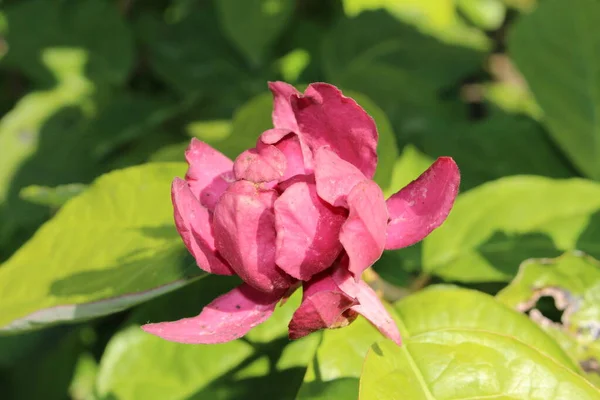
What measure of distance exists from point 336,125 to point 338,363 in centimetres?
29

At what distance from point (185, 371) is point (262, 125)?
381 mm

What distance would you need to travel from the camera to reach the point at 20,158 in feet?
5.35

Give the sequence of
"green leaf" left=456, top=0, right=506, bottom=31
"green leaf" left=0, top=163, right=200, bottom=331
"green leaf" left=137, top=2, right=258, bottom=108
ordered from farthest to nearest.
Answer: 1. "green leaf" left=456, top=0, right=506, bottom=31
2. "green leaf" left=137, top=2, right=258, bottom=108
3. "green leaf" left=0, top=163, right=200, bottom=331

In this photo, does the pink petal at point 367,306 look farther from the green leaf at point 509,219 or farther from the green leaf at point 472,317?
the green leaf at point 509,219

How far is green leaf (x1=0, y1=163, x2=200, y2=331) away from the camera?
0.80m

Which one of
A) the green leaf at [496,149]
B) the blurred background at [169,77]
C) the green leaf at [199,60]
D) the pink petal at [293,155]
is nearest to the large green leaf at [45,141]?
the blurred background at [169,77]

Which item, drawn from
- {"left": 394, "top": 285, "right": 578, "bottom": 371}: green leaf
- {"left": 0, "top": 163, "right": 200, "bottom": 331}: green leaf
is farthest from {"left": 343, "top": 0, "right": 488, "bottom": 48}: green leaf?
{"left": 394, "top": 285, "right": 578, "bottom": 371}: green leaf

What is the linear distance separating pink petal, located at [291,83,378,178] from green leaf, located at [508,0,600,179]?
0.67m

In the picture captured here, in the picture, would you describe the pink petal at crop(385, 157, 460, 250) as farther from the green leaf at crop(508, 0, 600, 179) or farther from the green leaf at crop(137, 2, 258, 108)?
the green leaf at crop(137, 2, 258, 108)

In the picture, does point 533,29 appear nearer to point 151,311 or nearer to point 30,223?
point 151,311

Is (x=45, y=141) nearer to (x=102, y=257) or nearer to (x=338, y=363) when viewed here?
(x=102, y=257)

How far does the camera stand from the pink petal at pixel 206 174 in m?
0.69

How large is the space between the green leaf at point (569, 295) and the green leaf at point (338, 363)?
22 cm

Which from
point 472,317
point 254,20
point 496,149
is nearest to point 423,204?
point 472,317
